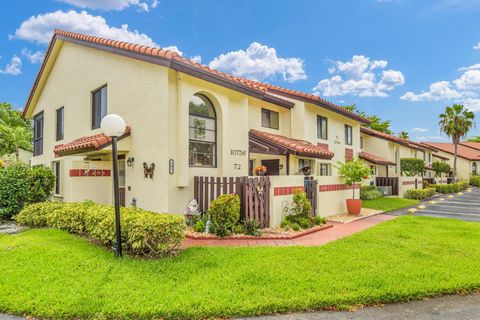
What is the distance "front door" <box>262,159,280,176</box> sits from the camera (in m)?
15.9

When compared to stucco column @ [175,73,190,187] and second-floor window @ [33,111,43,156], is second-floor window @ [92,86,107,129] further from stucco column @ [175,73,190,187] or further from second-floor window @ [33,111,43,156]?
second-floor window @ [33,111,43,156]

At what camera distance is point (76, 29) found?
1555cm

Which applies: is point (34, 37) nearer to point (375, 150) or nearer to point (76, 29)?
point (76, 29)

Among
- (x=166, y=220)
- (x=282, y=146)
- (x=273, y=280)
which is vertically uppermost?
(x=282, y=146)

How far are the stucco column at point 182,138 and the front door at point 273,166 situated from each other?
6.61 metres

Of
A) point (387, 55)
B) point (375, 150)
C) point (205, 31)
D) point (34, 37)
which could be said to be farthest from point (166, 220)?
point (375, 150)

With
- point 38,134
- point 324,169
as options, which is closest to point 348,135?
point 324,169

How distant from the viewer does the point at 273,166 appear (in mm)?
16078

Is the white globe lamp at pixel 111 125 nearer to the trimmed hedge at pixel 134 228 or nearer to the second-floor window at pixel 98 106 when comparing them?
the trimmed hedge at pixel 134 228

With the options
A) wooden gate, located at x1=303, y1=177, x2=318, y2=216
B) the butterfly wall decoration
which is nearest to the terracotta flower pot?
wooden gate, located at x1=303, y1=177, x2=318, y2=216

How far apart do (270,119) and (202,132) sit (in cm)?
664

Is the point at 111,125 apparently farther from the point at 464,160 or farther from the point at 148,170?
the point at 464,160

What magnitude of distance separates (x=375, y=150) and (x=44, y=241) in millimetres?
28510

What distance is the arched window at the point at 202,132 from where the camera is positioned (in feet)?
36.8
